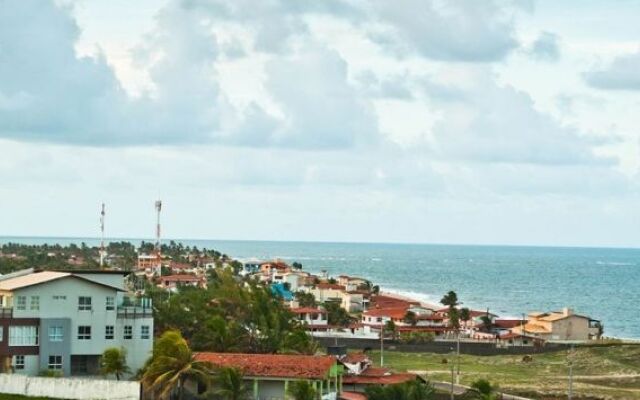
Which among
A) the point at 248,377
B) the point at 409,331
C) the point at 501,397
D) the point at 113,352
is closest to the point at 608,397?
the point at 501,397

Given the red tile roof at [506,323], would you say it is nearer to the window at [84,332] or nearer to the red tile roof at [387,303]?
the red tile roof at [387,303]

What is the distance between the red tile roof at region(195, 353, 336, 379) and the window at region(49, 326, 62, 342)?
616 centimetres

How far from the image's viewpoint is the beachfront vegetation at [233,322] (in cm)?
6225

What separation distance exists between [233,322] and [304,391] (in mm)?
19951

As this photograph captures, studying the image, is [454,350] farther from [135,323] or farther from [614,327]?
[614,327]

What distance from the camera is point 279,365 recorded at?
51781 mm

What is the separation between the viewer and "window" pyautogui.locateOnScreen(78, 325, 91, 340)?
178ft

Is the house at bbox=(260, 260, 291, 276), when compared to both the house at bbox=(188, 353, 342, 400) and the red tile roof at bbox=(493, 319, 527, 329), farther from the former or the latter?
the house at bbox=(188, 353, 342, 400)

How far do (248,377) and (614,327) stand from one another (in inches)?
3931

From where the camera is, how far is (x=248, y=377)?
51.3 meters

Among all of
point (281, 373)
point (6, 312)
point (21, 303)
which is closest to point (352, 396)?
point (281, 373)

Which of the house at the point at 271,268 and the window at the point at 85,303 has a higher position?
the house at the point at 271,268

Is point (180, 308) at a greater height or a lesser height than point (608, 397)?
greater

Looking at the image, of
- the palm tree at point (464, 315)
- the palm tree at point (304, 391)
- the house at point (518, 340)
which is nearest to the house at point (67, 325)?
the palm tree at point (304, 391)
